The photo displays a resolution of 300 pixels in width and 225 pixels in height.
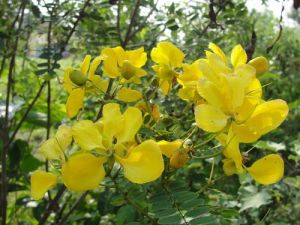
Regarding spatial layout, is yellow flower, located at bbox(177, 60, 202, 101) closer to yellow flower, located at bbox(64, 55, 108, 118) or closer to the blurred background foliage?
yellow flower, located at bbox(64, 55, 108, 118)

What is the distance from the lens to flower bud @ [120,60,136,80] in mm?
908

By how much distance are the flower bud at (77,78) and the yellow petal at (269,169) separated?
1.06 ft

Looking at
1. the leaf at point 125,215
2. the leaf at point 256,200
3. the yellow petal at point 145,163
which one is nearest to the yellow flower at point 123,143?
the yellow petal at point 145,163

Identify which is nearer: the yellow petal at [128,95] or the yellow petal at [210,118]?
the yellow petal at [210,118]

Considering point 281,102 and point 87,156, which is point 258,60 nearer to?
point 281,102

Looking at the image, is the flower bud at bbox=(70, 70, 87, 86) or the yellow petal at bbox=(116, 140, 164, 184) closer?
the yellow petal at bbox=(116, 140, 164, 184)

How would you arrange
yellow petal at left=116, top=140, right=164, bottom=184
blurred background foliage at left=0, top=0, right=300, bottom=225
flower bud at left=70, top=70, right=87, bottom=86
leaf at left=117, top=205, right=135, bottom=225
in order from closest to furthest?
yellow petal at left=116, top=140, right=164, bottom=184 → flower bud at left=70, top=70, right=87, bottom=86 → leaf at left=117, top=205, right=135, bottom=225 → blurred background foliage at left=0, top=0, right=300, bottom=225

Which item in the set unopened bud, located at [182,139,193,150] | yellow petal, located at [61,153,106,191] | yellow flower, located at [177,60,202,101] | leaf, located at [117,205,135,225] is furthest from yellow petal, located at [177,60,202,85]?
leaf, located at [117,205,135,225]

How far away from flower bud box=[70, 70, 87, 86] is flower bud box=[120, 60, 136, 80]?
0.22ft

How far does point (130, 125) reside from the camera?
2.42 feet

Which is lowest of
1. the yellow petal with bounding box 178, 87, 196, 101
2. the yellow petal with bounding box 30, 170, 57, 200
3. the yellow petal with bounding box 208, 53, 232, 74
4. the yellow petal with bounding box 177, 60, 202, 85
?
the yellow petal with bounding box 30, 170, 57, 200

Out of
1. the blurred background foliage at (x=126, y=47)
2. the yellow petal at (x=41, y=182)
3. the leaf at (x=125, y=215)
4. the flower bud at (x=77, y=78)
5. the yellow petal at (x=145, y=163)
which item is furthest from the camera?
the blurred background foliage at (x=126, y=47)

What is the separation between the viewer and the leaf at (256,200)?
1.60 m

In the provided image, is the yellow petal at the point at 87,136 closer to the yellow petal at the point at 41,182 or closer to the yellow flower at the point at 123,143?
the yellow flower at the point at 123,143
